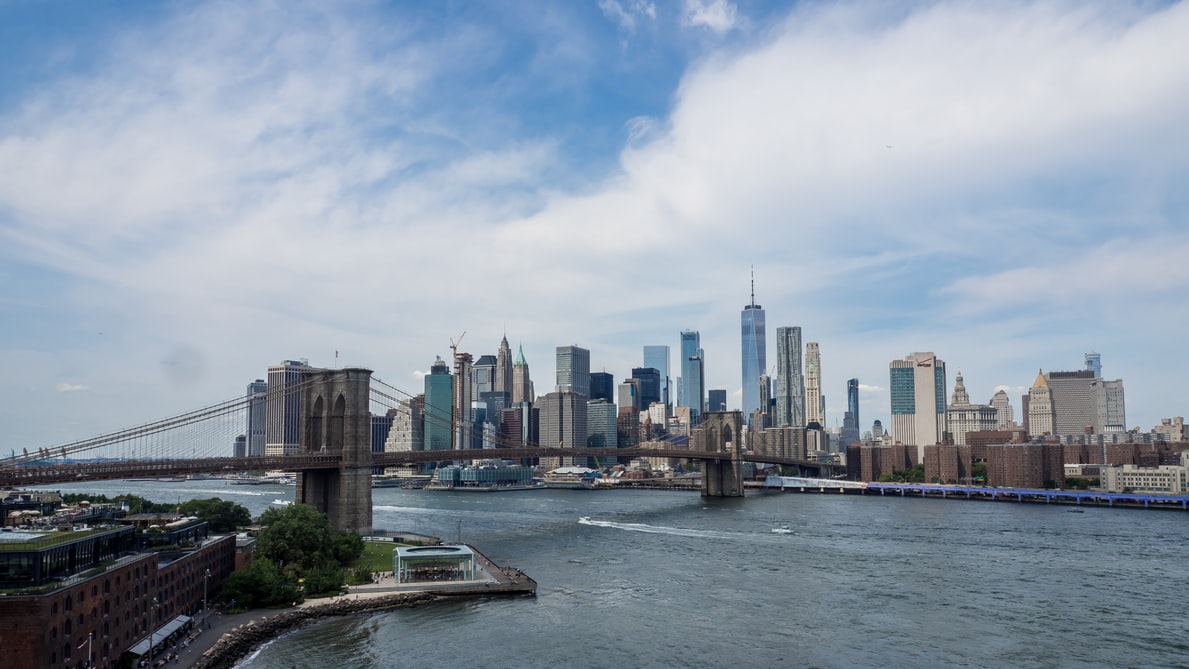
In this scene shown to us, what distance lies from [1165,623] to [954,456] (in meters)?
118

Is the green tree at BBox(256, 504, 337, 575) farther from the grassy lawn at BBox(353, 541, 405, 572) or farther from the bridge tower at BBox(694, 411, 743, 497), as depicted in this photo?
the bridge tower at BBox(694, 411, 743, 497)

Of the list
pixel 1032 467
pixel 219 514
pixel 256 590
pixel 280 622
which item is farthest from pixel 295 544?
pixel 1032 467

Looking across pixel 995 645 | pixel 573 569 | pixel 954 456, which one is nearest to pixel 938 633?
pixel 995 645

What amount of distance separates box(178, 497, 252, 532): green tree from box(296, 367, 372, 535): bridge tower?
8800 mm

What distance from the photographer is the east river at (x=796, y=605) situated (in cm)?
3362

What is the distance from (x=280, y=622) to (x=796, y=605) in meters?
25.2

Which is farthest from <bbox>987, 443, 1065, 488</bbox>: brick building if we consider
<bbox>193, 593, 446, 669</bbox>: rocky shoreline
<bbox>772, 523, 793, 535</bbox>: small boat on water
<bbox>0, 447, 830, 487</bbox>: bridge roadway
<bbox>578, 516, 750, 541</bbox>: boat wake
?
<bbox>193, 593, 446, 669</bbox>: rocky shoreline

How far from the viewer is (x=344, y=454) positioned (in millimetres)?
58500

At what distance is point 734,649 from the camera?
34375 mm

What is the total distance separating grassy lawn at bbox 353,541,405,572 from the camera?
48281 millimetres

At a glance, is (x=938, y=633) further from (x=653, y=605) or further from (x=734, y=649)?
(x=653, y=605)

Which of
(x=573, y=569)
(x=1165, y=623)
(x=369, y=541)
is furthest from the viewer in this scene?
(x=369, y=541)

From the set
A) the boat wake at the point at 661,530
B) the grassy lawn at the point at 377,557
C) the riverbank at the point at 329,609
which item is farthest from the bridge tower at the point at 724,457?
the riverbank at the point at 329,609

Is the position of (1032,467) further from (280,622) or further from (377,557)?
(280,622)
